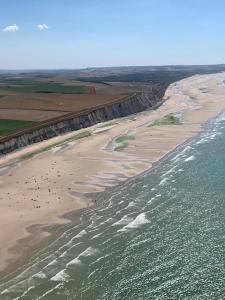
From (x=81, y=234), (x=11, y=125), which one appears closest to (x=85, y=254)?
(x=81, y=234)

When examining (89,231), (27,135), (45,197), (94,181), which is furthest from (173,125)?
(89,231)

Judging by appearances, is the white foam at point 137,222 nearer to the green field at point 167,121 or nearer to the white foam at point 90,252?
the white foam at point 90,252

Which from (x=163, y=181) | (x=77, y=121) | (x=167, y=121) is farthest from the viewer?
(x=167, y=121)

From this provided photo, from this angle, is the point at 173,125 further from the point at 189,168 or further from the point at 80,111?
the point at 189,168

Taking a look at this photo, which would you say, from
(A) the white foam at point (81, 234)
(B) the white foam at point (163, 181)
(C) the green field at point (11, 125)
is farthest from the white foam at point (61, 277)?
(C) the green field at point (11, 125)

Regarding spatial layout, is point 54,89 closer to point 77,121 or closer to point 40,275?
point 77,121

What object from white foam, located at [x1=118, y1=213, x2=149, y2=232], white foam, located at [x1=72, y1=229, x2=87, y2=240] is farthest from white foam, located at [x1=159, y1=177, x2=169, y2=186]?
white foam, located at [x1=72, y1=229, x2=87, y2=240]
